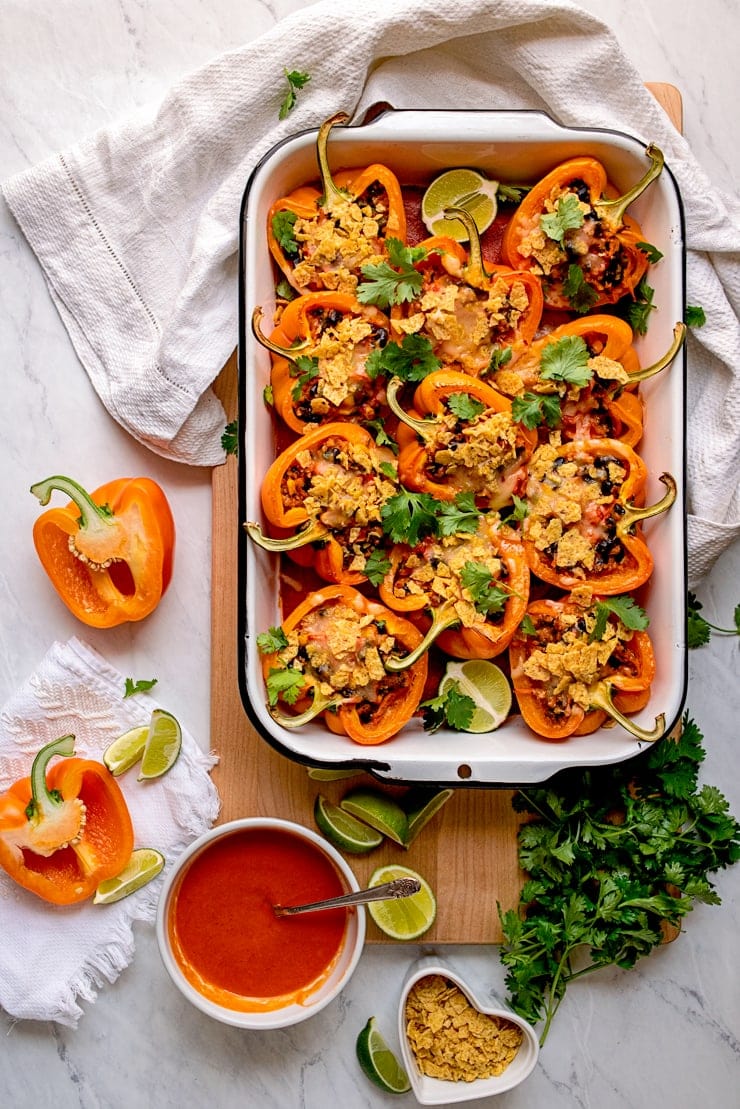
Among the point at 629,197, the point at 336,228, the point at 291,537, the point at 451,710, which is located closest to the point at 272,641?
the point at 291,537

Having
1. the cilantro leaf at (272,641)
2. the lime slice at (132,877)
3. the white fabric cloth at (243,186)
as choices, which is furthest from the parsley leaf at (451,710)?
the lime slice at (132,877)

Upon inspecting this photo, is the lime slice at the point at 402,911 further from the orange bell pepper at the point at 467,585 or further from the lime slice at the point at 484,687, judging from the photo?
the orange bell pepper at the point at 467,585

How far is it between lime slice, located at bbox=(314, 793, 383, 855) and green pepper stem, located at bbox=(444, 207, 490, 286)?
1571 mm

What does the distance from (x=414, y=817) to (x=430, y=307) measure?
1458 millimetres

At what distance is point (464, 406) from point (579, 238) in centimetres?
57

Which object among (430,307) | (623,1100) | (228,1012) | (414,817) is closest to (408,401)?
(430,307)

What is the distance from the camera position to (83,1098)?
315cm

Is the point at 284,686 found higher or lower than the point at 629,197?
lower

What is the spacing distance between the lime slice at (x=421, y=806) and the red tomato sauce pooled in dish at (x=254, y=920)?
269mm

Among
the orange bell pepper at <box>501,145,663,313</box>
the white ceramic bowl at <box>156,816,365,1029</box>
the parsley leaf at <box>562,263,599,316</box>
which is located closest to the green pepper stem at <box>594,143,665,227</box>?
the orange bell pepper at <box>501,145,663,313</box>

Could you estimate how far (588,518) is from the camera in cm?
278

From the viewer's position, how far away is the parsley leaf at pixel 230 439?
3020mm

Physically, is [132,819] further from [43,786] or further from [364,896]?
[364,896]

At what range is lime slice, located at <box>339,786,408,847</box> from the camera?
9.57 ft
